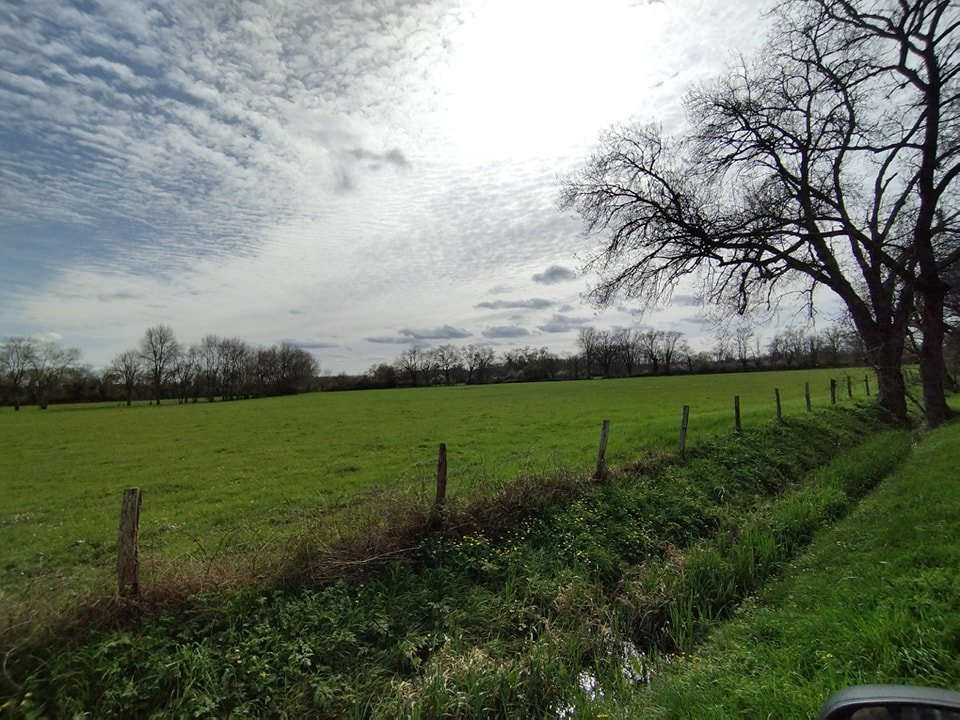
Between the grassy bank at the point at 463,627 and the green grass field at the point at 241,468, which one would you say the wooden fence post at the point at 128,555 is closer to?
the grassy bank at the point at 463,627

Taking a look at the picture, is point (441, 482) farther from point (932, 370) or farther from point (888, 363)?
point (888, 363)

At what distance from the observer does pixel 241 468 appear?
18.8m

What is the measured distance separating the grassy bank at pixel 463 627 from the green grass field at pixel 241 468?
1.49m

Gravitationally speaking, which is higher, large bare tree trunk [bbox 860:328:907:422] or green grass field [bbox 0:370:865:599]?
large bare tree trunk [bbox 860:328:907:422]

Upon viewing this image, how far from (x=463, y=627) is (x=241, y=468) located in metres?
15.7

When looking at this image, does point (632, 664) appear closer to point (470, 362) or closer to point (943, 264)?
point (943, 264)

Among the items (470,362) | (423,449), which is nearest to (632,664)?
(423,449)

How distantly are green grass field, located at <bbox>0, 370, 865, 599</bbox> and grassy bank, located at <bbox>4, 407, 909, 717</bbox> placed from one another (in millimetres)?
1495

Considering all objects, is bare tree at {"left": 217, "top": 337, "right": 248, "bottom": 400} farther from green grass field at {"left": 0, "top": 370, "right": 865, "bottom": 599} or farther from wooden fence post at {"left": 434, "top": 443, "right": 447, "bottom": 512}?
wooden fence post at {"left": 434, "top": 443, "right": 447, "bottom": 512}

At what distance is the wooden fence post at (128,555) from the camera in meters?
5.30

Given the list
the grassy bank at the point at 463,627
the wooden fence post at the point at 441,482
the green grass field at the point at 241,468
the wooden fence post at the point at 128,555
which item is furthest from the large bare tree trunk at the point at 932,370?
the wooden fence post at the point at 128,555

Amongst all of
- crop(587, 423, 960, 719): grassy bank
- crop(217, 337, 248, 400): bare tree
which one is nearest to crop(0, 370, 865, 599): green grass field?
crop(587, 423, 960, 719): grassy bank

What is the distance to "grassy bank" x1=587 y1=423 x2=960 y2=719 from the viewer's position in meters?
3.78

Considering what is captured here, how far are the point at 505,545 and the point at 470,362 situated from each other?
11770 centimetres
